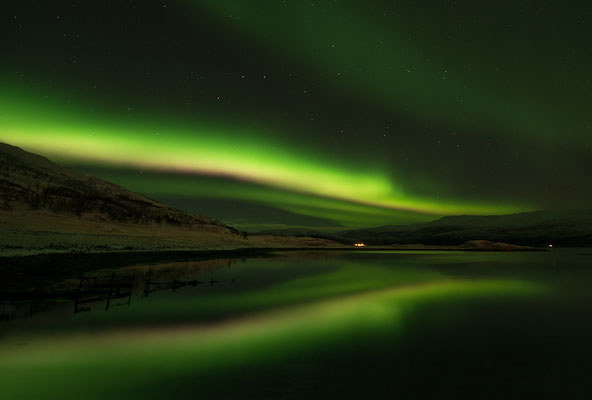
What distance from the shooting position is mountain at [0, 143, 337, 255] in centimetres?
9169

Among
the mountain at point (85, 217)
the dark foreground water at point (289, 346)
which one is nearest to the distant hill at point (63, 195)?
the mountain at point (85, 217)

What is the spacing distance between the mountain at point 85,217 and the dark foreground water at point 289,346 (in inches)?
1907

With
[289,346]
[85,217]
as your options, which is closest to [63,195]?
[85,217]

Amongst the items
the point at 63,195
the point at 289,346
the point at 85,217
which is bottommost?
the point at 289,346

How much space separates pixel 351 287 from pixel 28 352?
2931 centimetres

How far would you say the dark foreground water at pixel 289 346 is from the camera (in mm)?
13000

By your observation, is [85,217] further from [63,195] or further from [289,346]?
[289,346]

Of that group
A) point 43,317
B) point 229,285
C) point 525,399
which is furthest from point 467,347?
point 229,285

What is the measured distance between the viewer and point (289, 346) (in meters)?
18.4

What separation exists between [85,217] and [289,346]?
123032mm

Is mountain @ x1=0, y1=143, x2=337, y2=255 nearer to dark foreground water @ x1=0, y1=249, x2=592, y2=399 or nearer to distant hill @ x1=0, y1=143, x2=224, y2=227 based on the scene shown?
distant hill @ x1=0, y1=143, x2=224, y2=227

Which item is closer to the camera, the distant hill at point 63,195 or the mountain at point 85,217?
the mountain at point 85,217

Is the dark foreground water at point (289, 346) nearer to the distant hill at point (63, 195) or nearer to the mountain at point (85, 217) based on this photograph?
the mountain at point (85, 217)

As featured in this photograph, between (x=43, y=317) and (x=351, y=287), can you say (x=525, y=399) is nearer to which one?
(x=43, y=317)
